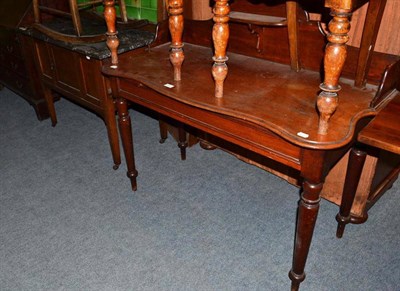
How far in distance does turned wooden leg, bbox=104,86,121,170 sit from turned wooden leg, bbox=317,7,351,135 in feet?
4.97

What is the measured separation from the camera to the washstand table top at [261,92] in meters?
1.37

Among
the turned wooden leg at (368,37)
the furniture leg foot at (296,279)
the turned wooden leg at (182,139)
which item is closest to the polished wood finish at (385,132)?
the turned wooden leg at (368,37)

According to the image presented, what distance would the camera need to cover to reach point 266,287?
6.14 ft

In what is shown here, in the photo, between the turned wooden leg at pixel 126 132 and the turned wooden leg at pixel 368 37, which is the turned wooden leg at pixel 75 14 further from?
the turned wooden leg at pixel 368 37

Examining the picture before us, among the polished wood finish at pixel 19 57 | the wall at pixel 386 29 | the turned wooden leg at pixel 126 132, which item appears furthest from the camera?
the polished wood finish at pixel 19 57

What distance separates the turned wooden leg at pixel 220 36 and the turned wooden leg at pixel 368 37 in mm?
560

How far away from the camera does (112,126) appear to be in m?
2.55

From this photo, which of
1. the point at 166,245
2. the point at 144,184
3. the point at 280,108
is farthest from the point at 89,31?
the point at 280,108

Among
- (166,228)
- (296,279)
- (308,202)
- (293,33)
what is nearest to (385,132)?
(308,202)

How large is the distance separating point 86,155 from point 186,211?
3.33 ft

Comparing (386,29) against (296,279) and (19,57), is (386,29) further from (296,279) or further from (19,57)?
(19,57)

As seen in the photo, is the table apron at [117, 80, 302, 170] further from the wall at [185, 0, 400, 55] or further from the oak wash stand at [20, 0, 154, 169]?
the wall at [185, 0, 400, 55]

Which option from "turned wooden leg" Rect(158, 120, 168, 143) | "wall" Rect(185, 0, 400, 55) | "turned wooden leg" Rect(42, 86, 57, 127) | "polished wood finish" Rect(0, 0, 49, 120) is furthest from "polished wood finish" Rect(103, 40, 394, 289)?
"polished wood finish" Rect(0, 0, 49, 120)

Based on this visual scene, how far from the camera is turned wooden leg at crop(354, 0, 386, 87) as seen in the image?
149cm
